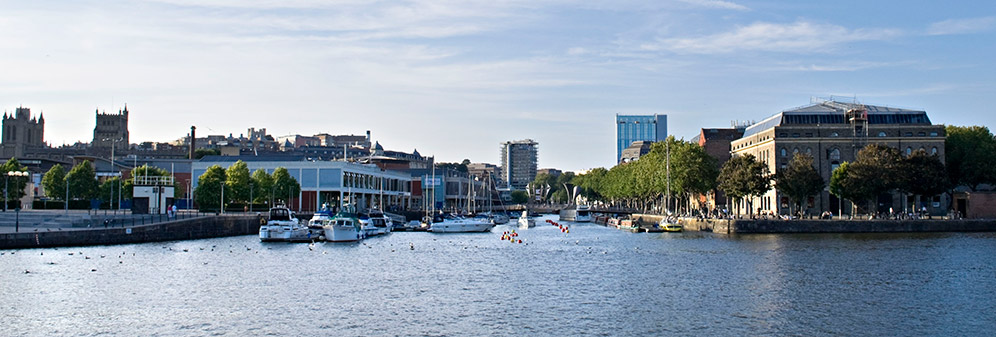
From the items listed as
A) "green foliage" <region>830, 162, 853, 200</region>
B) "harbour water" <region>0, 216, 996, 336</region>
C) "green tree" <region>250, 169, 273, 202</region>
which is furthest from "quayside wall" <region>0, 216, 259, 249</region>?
"green foliage" <region>830, 162, 853, 200</region>

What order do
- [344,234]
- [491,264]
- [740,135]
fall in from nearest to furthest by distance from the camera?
[491,264] < [344,234] < [740,135]

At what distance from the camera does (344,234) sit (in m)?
91.1

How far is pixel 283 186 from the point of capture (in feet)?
421

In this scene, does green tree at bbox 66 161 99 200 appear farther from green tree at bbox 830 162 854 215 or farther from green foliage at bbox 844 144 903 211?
green foliage at bbox 844 144 903 211

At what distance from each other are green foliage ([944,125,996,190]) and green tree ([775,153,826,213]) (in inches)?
889

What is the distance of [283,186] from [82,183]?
25763 mm

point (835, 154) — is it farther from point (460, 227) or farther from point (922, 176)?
point (460, 227)

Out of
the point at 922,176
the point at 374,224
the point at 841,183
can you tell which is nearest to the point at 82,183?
the point at 374,224

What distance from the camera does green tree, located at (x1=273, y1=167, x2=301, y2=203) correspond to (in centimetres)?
12756

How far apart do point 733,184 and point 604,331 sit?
82586 mm

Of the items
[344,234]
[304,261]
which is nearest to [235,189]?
[344,234]

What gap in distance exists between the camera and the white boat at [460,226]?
384 feet

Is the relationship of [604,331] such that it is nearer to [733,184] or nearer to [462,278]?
[462,278]

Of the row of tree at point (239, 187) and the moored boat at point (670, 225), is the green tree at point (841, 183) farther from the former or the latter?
the row of tree at point (239, 187)
